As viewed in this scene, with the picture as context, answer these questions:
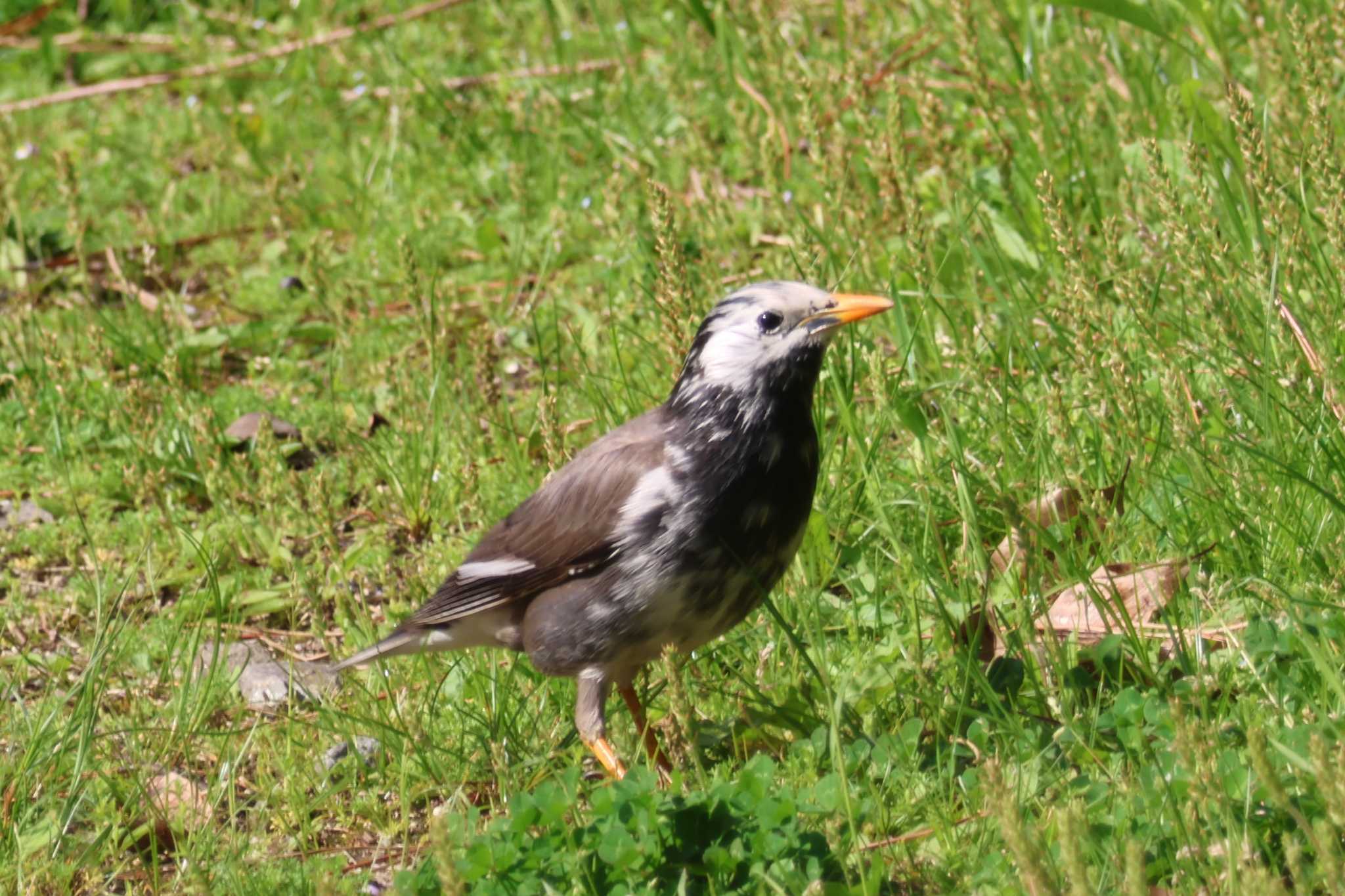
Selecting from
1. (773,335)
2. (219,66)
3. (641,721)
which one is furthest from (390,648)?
(219,66)

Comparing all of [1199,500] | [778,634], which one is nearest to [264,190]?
[778,634]

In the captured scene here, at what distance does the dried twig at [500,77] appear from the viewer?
8.16 metres

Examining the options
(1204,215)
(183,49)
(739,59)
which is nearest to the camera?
(1204,215)

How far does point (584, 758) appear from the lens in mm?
4297

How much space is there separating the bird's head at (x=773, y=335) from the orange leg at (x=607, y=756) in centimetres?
91

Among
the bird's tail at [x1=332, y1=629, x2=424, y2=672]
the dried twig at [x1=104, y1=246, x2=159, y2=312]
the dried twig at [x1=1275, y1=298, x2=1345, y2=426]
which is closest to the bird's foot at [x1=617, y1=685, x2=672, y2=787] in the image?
the bird's tail at [x1=332, y1=629, x2=424, y2=672]

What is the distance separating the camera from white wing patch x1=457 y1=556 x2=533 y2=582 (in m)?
4.27

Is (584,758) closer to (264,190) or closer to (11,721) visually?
(11,721)

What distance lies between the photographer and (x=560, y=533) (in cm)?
419

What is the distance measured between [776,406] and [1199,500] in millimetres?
1026

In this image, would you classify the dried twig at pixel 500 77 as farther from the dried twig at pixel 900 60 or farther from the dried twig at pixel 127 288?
the dried twig at pixel 127 288

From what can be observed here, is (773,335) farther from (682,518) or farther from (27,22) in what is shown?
(27,22)

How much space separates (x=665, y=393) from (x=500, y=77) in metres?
3.44

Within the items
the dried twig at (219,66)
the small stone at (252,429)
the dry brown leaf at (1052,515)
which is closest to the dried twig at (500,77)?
the dried twig at (219,66)
